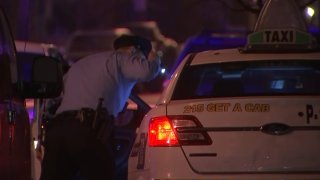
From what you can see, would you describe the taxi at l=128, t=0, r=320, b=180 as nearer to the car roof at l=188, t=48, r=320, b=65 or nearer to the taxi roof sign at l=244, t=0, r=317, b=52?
the car roof at l=188, t=48, r=320, b=65

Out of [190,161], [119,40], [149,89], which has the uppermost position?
[149,89]

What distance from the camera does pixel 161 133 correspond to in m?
5.69

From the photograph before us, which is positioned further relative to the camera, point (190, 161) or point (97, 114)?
point (97, 114)

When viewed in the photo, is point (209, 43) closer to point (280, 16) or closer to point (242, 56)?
point (280, 16)

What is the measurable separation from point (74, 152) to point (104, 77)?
673 millimetres

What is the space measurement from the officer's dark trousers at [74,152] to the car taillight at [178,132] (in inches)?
45.6

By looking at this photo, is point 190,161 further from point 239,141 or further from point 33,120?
point 33,120

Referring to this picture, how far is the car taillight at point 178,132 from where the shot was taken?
18.2 feet

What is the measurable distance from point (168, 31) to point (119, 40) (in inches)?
1339

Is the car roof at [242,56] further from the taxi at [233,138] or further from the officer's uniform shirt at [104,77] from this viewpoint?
the officer's uniform shirt at [104,77]

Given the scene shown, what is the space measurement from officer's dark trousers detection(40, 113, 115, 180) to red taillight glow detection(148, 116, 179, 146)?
1105 millimetres

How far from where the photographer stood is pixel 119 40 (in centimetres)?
734

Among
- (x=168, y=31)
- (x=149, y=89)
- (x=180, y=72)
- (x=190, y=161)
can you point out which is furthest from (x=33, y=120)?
(x=168, y=31)

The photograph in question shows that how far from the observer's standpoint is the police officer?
677 centimetres
